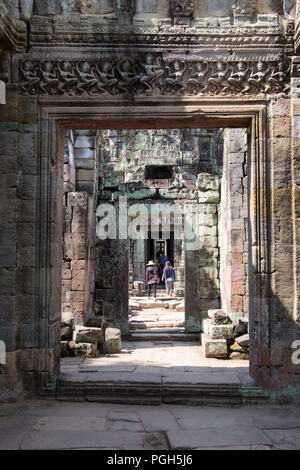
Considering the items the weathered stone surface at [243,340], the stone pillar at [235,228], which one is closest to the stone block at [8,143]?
the weathered stone surface at [243,340]

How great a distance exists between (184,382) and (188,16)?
407 cm

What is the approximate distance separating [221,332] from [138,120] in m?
4.80

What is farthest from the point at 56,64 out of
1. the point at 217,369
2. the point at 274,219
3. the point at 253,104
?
the point at 217,369

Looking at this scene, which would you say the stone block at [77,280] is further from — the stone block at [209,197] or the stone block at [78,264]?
the stone block at [209,197]

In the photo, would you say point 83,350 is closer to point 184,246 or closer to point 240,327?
point 240,327

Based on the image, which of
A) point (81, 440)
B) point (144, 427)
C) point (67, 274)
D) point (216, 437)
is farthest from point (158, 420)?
point (67, 274)

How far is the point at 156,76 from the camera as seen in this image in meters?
5.49

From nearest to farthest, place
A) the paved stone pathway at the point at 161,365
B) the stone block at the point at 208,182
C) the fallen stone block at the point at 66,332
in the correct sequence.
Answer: the paved stone pathway at the point at 161,365 → the fallen stone block at the point at 66,332 → the stone block at the point at 208,182

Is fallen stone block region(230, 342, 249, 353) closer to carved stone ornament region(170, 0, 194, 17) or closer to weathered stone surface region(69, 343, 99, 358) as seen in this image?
weathered stone surface region(69, 343, 99, 358)

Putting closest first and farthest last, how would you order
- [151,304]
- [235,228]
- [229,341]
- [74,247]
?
[229,341] → [235,228] → [74,247] → [151,304]

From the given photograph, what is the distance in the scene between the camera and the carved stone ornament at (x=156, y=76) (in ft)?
17.9

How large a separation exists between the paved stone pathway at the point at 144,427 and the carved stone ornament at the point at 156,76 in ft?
11.1

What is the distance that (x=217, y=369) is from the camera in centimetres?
643

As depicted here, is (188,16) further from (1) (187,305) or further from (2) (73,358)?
(1) (187,305)
